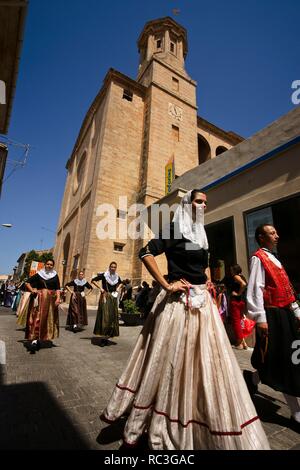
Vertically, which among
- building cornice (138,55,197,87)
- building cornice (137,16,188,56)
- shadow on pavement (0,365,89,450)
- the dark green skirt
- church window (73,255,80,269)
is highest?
building cornice (137,16,188,56)

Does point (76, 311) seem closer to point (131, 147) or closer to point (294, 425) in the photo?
point (294, 425)

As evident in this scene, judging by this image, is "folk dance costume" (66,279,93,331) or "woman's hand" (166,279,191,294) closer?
"woman's hand" (166,279,191,294)

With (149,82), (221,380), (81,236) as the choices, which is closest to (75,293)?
(221,380)

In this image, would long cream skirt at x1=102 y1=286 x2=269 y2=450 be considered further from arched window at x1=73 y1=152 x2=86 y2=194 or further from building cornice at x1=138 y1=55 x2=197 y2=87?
building cornice at x1=138 y1=55 x2=197 y2=87

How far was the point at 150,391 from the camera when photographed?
166cm

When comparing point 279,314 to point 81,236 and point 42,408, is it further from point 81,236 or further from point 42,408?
point 81,236

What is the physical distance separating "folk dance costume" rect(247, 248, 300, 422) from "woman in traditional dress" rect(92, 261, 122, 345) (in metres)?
3.82

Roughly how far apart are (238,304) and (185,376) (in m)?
4.68

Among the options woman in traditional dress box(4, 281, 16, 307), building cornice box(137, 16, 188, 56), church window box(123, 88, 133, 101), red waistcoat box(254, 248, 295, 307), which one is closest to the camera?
red waistcoat box(254, 248, 295, 307)

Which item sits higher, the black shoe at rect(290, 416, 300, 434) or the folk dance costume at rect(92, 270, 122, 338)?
the folk dance costume at rect(92, 270, 122, 338)

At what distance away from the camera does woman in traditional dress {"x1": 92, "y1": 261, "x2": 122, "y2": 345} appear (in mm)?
5551

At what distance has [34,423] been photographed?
1976 millimetres

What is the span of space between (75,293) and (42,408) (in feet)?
18.8

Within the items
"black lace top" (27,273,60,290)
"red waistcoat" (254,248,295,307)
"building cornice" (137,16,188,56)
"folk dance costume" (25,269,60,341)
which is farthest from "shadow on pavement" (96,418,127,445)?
"building cornice" (137,16,188,56)
